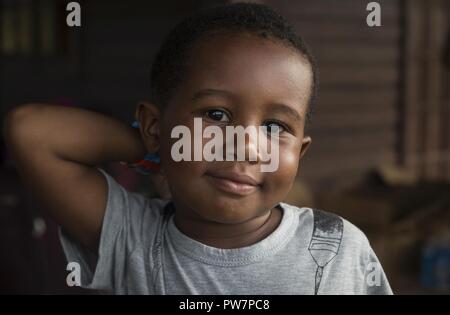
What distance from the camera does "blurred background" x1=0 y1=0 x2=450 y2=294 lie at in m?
3.14

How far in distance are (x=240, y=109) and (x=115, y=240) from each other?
24 cm

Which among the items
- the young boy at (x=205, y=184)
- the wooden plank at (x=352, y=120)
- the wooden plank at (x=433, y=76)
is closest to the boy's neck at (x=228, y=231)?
the young boy at (x=205, y=184)

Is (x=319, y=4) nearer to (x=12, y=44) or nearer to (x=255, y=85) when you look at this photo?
(x=12, y=44)

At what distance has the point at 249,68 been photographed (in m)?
0.65

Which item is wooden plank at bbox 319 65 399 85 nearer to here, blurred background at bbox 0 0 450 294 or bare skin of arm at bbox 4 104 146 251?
blurred background at bbox 0 0 450 294

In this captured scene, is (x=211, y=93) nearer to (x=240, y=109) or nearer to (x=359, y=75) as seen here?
(x=240, y=109)

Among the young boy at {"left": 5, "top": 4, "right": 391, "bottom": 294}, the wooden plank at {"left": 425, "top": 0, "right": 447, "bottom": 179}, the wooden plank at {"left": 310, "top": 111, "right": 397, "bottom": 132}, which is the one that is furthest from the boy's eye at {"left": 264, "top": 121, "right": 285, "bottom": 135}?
the wooden plank at {"left": 425, "top": 0, "right": 447, "bottom": 179}

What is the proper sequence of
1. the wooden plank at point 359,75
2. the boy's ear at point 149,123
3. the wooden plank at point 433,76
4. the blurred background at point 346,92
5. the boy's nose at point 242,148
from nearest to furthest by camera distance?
the boy's nose at point 242,148, the boy's ear at point 149,123, the blurred background at point 346,92, the wooden plank at point 359,75, the wooden plank at point 433,76

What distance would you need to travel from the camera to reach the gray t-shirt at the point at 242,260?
0.70m

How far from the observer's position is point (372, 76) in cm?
402

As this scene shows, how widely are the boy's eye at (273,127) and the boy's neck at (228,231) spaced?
0.37 feet

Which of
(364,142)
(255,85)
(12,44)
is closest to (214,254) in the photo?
(255,85)

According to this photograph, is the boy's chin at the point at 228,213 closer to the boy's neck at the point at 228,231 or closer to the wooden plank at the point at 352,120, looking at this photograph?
the boy's neck at the point at 228,231

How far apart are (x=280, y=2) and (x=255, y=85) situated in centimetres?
279
